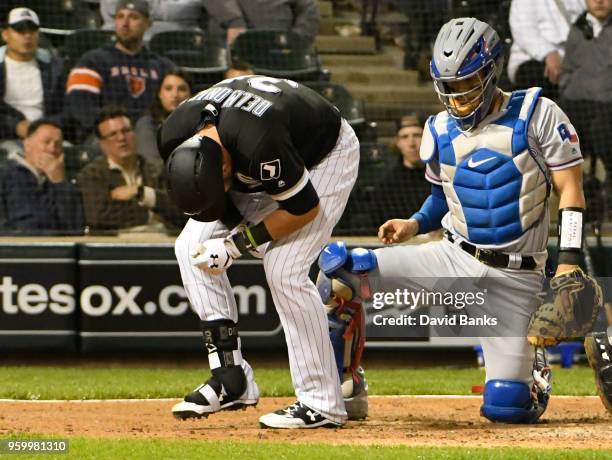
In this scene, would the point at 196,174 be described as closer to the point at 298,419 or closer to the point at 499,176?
the point at 298,419

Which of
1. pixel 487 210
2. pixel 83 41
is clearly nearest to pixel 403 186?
pixel 83 41

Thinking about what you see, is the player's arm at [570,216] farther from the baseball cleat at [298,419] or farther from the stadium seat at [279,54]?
the stadium seat at [279,54]

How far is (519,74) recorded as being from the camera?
1090 centimetres

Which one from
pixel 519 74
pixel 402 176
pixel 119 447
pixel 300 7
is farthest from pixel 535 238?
pixel 300 7

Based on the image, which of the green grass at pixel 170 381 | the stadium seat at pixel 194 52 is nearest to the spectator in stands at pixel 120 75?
the stadium seat at pixel 194 52

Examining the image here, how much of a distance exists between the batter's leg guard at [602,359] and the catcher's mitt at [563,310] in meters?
0.54

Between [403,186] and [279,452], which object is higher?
[279,452]

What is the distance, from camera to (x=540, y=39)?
1096cm

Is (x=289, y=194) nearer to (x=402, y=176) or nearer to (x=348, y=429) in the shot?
(x=348, y=429)

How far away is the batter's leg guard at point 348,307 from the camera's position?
609 centimetres

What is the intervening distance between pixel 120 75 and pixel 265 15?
5.80ft

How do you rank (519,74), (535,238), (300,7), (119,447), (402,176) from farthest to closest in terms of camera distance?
(300,7), (519,74), (402,176), (535,238), (119,447)

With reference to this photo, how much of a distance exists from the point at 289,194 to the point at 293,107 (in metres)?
0.42

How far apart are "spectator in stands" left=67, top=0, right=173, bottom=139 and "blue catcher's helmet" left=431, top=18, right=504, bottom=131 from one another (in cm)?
470
